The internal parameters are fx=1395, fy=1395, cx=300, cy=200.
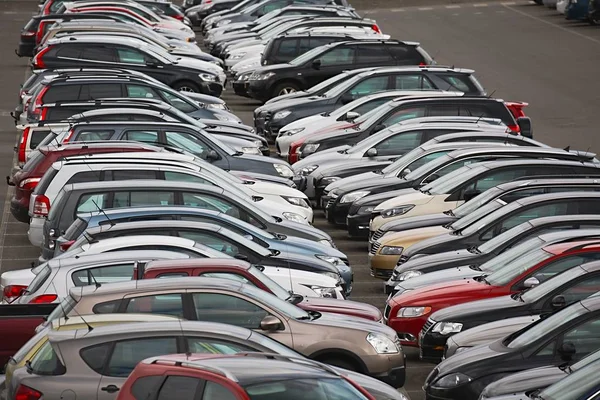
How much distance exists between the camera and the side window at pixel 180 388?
8750 mm

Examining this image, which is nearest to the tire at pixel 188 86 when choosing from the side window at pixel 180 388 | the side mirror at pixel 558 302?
the side mirror at pixel 558 302

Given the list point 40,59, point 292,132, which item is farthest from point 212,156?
point 40,59

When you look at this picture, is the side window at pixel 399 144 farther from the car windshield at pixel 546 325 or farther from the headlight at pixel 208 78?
the car windshield at pixel 546 325

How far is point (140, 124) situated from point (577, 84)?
18.5 metres

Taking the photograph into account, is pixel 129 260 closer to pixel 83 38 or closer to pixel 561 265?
Answer: pixel 561 265

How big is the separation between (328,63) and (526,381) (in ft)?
70.7

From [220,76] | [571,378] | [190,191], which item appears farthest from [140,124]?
[571,378]

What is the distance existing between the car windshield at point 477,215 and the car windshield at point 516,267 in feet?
7.97

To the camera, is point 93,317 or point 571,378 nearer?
point 571,378

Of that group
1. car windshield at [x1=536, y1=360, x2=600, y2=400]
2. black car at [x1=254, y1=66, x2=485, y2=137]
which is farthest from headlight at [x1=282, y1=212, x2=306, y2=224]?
car windshield at [x1=536, y1=360, x2=600, y2=400]

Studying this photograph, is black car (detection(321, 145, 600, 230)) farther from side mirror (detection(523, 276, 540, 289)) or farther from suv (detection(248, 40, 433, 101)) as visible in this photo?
suv (detection(248, 40, 433, 101))

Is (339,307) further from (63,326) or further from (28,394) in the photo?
(28,394)

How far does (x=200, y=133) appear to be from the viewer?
21.5 metres

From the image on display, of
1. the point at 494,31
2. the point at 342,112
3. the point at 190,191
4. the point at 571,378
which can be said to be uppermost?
the point at 571,378
